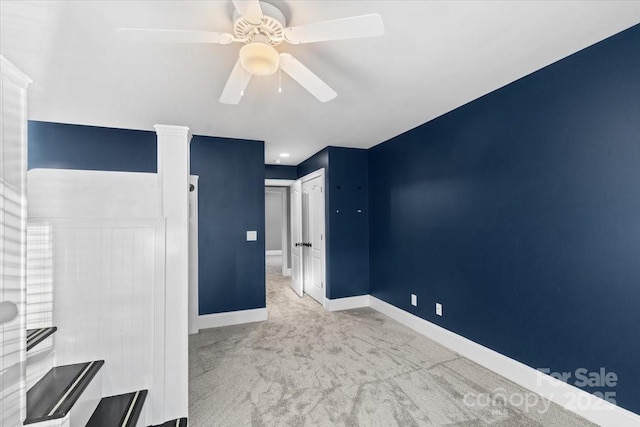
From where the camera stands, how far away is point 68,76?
222 cm

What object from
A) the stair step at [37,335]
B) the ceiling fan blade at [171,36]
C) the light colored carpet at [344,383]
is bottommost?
the light colored carpet at [344,383]

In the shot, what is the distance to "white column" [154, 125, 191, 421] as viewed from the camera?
1792mm

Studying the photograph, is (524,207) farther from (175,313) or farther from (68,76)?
(68,76)

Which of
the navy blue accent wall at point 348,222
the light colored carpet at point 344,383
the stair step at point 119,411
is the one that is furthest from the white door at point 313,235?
the stair step at point 119,411

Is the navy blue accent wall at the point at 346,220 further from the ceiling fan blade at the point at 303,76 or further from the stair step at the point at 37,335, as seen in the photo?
the stair step at the point at 37,335

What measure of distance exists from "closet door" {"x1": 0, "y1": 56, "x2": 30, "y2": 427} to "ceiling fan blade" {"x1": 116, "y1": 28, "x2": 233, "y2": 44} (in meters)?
0.45

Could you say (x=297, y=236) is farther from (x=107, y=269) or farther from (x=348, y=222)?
(x=107, y=269)

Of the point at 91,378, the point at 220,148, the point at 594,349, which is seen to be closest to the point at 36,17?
the point at 91,378

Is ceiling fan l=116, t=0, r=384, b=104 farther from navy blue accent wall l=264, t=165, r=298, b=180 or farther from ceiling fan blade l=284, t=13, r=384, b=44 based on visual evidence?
navy blue accent wall l=264, t=165, r=298, b=180

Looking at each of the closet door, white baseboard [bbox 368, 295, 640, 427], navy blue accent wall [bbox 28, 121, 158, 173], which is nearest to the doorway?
white baseboard [bbox 368, 295, 640, 427]

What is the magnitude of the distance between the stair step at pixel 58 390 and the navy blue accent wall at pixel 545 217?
290cm

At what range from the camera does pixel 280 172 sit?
568 centimetres

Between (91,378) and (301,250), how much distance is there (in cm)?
377

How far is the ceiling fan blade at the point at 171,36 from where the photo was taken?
51.6 inches
